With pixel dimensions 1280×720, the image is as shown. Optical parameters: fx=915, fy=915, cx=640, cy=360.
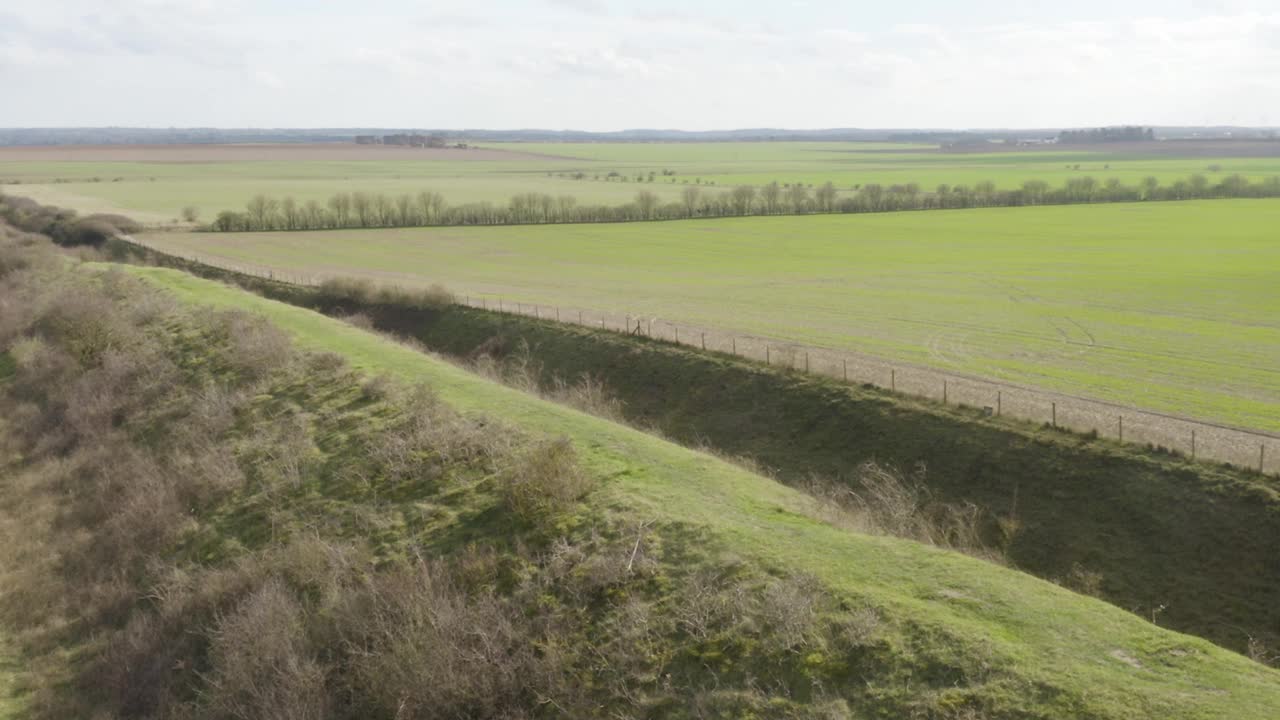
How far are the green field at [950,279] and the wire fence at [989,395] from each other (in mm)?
1312

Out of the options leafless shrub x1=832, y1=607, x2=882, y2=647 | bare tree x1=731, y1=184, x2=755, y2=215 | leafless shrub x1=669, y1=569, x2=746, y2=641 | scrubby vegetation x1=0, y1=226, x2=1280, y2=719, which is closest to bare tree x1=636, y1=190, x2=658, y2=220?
bare tree x1=731, y1=184, x2=755, y2=215

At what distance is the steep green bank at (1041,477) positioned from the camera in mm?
22611

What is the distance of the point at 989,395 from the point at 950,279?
33251mm

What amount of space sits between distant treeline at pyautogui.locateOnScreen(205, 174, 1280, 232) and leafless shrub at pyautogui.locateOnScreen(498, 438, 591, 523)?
310 ft

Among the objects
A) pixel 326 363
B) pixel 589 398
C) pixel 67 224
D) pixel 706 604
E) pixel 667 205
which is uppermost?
pixel 667 205

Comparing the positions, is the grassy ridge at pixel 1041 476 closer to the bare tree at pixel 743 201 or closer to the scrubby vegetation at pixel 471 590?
the scrubby vegetation at pixel 471 590

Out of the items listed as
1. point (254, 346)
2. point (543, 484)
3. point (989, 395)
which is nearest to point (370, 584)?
point (543, 484)

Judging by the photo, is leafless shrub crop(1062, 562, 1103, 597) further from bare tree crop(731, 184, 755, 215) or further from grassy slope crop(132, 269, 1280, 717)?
bare tree crop(731, 184, 755, 215)

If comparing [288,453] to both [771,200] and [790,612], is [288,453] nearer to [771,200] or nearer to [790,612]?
[790,612]

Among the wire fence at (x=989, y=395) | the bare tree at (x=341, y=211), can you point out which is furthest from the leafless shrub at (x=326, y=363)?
the bare tree at (x=341, y=211)

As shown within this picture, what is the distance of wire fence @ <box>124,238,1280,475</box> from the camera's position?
27.4 m

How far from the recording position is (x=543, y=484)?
20.9 meters

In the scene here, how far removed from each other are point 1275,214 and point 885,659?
382 ft

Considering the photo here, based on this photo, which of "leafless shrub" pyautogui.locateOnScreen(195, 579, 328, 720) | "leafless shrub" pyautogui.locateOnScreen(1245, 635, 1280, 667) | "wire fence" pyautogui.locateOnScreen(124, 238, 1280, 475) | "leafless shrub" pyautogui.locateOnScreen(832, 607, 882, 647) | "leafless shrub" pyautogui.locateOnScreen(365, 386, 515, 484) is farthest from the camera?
"wire fence" pyautogui.locateOnScreen(124, 238, 1280, 475)
